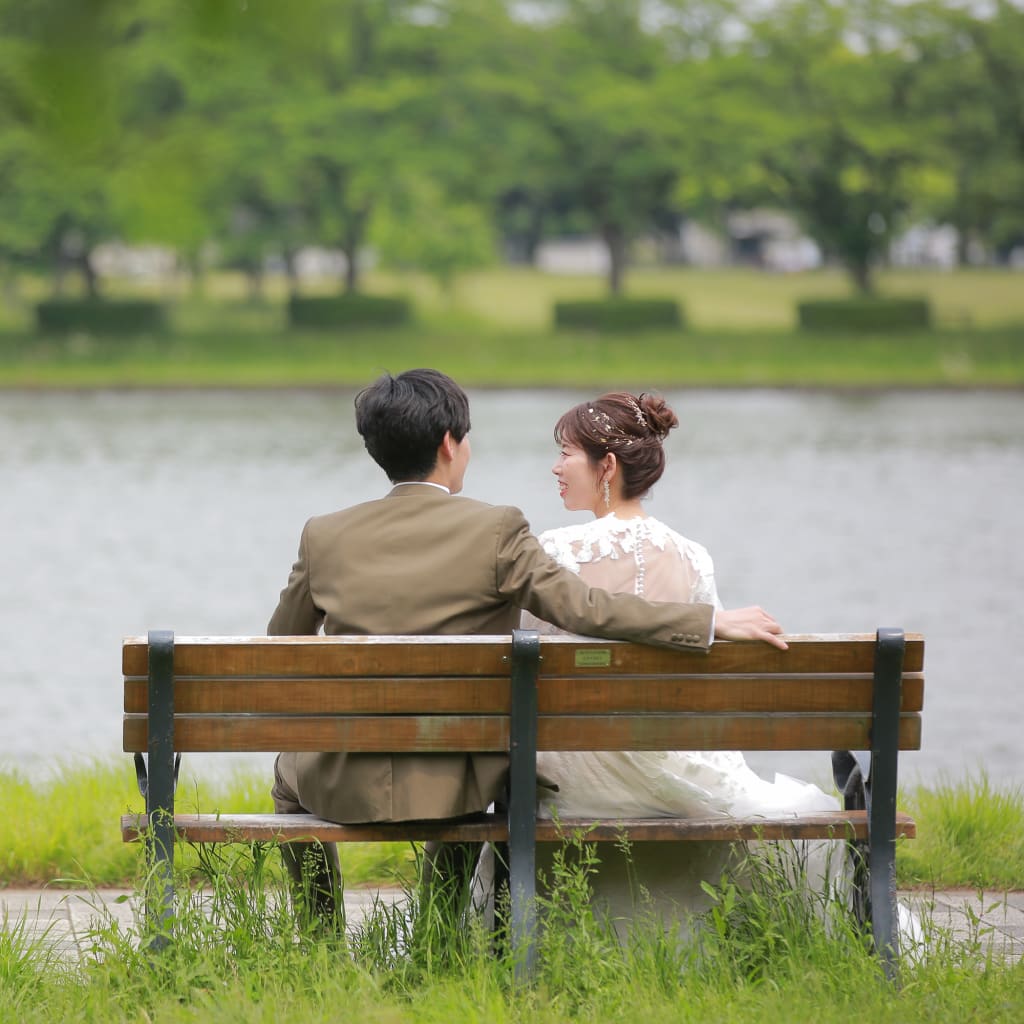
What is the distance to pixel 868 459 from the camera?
66.2 feet

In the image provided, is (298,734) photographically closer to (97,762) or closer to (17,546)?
(97,762)

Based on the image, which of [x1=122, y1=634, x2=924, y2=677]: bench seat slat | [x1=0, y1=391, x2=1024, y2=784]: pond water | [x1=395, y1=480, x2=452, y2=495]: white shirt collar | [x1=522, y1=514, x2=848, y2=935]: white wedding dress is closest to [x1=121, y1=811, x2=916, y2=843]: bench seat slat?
[x1=522, y1=514, x2=848, y2=935]: white wedding dress

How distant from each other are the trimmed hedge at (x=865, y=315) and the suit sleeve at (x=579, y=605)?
32.7 meters

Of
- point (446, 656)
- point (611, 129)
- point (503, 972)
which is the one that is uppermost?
point (611, 129)

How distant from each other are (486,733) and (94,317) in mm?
33588

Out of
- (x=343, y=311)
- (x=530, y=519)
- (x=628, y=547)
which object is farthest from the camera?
(x=343, y=311)

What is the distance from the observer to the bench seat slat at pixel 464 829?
12.1 ft

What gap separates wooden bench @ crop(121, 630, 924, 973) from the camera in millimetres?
3605

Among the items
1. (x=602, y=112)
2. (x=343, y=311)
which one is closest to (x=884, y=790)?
(x=343, y=311)

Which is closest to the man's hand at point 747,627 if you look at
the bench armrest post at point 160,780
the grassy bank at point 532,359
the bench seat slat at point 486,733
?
the bench seat slat at point 486,733

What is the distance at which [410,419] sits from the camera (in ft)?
12.6

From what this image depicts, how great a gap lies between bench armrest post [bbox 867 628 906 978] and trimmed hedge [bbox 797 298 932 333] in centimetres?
3257

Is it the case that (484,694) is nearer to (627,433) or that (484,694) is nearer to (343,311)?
(627,433)

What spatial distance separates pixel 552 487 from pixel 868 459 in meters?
4.67
